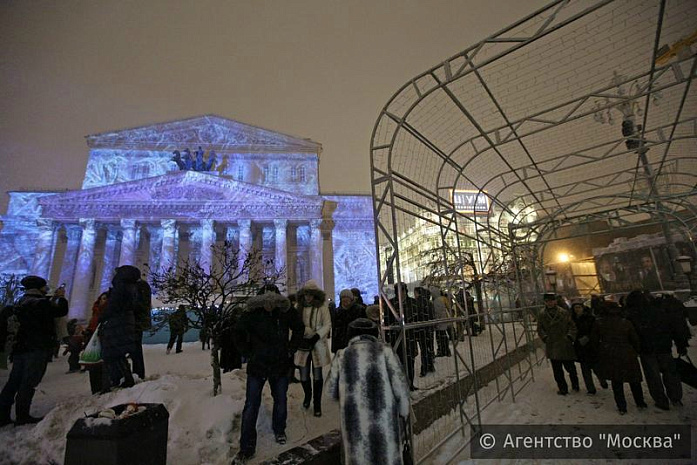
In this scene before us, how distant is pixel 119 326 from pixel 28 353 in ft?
3.48

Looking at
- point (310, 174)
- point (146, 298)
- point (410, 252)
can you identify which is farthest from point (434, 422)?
point (310, 174)

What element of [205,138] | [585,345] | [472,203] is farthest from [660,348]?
[472,203]

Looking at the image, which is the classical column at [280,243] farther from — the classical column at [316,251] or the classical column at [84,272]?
the classical column at [84,272]

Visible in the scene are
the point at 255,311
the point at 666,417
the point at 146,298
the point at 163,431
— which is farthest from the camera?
the point at 146,298

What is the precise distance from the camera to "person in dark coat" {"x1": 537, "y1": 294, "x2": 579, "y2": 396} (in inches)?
231

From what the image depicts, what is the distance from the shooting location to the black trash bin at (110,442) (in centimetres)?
243

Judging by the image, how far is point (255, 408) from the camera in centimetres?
348

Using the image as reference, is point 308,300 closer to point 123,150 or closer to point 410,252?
point 410,252

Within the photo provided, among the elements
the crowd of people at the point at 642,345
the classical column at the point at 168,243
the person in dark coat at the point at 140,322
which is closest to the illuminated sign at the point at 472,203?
the crowd of people at the point at 642,345

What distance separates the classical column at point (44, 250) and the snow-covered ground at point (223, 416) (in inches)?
926

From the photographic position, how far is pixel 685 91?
4508 mm

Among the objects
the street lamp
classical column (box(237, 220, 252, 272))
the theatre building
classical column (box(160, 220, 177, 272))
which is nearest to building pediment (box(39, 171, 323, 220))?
the theatre building

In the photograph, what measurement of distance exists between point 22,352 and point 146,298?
6.29 ft

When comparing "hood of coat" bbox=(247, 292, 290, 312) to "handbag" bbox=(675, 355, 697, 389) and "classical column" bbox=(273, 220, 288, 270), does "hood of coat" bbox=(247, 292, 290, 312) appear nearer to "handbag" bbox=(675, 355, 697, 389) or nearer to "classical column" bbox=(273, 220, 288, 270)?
"handbag" bbox=(675, 355, 697, 389)
